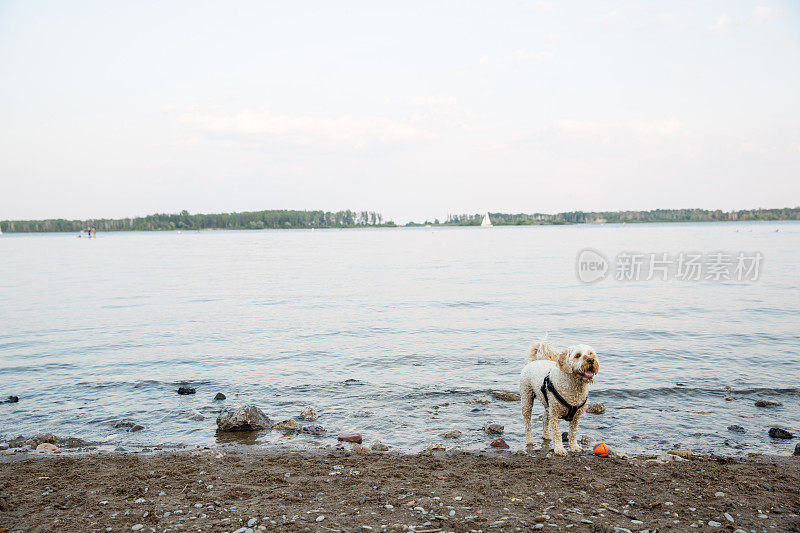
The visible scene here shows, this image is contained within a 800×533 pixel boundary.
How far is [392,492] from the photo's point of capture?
738 cm

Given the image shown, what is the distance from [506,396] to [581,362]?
462cm

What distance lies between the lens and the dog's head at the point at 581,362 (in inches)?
328

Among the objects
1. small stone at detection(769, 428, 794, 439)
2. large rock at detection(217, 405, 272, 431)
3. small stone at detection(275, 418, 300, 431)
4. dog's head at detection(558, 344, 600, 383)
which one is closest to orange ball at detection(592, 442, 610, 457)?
dog's head at detection(558, 344, 600, 383)

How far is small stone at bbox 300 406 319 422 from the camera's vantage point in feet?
37.6

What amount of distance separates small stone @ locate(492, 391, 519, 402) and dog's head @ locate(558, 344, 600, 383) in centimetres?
409

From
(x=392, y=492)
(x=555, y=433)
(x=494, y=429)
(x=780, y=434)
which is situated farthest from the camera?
(x=494, y=429)

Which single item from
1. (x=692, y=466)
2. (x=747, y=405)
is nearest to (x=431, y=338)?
(x=747, y=405)

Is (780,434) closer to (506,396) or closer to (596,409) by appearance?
(596,409)

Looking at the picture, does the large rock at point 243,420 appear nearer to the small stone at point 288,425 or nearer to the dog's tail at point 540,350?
the small stone at point 288,425

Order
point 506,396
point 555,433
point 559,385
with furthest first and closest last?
1. point 506,396
2. point 555,433
3. point 559,385

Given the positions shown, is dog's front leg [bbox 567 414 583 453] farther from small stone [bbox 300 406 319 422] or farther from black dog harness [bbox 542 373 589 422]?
small stone [bbox 300 406 319 422]

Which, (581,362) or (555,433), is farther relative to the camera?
(555,433)

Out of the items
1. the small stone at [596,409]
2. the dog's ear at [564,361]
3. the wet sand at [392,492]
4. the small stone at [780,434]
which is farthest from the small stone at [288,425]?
the small stone at [780,434]

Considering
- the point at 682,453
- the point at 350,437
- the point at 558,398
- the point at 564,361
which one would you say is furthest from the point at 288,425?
the point at 682,453
